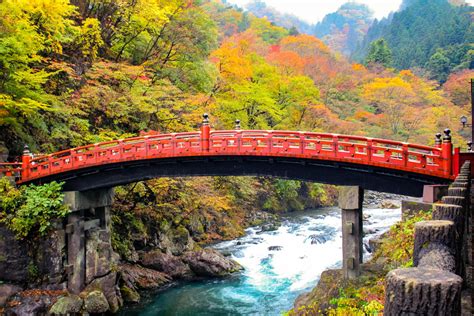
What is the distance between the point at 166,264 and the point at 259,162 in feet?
29.3

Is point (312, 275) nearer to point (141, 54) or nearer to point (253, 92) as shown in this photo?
point (253, 92)

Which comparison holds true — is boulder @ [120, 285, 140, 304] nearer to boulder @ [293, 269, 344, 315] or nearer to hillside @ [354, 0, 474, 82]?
boulder @ [293, 269, 344, 315]

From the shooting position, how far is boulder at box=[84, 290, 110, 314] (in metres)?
16.9

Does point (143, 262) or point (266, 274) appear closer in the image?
point (143, 262)

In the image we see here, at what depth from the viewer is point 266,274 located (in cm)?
2245

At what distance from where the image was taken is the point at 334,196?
45344 millimetres

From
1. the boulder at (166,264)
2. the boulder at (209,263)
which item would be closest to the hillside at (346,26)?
the boulder at (209,263)

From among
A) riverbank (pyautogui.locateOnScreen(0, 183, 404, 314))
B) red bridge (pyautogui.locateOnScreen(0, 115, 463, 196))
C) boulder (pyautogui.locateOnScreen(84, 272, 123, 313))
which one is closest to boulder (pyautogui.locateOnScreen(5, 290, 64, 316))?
riverbank (pyautogui.locateOnScreen(0, 183, 404, 314))

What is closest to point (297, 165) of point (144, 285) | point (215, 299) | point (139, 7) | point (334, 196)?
point (215, 299)

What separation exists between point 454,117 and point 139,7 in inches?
1355

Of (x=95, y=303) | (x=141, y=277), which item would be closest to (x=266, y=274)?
(x=141, y=277)

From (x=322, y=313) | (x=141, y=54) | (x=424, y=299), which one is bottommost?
(x=322, y=313)

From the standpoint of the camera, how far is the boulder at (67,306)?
1609 cm

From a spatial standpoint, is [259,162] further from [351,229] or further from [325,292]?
[325,292]
